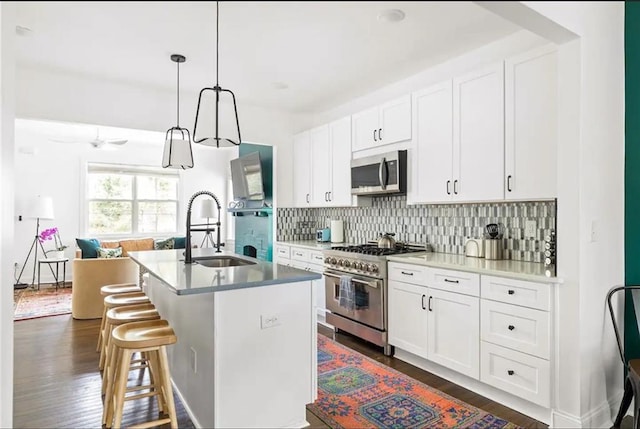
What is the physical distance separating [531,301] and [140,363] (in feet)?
9.53

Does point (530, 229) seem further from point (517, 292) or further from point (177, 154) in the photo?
point (177, 154)

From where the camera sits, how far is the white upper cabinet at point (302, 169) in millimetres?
4875

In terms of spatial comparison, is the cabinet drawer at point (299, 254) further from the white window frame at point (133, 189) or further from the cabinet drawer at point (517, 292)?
the white window frame at point (133, 189)

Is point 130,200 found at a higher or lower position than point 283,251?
higher

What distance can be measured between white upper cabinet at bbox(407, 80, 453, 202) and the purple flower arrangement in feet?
20.2

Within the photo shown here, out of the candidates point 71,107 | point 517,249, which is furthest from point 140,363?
point 517,249

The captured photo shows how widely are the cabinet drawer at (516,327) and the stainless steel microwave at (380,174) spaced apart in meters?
1.39

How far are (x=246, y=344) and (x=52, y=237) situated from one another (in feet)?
20.7

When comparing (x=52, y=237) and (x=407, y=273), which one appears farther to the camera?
(x=52, y=237)

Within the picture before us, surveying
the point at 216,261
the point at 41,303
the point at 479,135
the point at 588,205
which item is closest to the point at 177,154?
the point at 216,261

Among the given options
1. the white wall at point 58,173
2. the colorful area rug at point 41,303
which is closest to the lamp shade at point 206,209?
the white wall at point 58,173

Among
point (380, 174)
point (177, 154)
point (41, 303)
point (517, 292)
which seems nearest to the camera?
point (517, 292)

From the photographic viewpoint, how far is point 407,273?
10.3 feet

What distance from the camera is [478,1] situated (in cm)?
126
